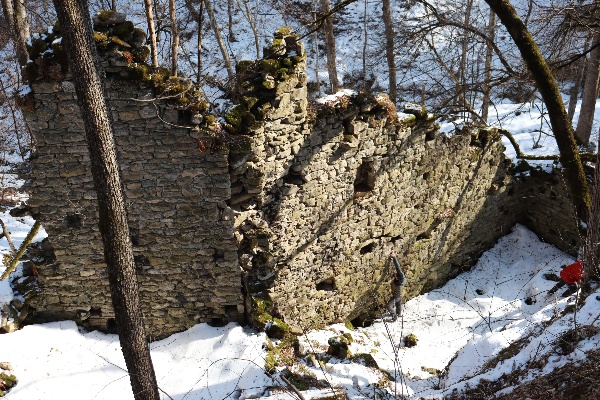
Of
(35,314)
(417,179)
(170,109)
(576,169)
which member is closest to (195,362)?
(35,314)

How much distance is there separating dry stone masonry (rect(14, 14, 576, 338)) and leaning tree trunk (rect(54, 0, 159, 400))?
1.34m

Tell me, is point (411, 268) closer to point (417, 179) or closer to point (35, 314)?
point (417, 179)

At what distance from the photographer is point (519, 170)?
9.86 meters

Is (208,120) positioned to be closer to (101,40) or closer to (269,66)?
(269,66)

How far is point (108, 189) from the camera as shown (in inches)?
143

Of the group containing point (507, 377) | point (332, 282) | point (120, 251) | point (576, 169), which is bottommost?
point (507, 377)

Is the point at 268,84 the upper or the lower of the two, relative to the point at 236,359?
upper

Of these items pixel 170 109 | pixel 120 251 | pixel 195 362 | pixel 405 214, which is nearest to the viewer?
pixel 120 251

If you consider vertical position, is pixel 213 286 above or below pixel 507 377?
above

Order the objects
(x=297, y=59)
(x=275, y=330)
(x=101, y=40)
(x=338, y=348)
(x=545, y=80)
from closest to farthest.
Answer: (x=101, y=40)
(x=545, y=80)
(x=297, y=59)
(x=275, y=330)
(x=338, y=348)

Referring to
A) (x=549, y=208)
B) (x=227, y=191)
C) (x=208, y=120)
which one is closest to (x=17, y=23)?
(x=208, y=120)

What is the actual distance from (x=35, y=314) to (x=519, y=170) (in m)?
9.36

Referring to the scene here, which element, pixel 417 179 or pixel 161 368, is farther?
pixel 417 179

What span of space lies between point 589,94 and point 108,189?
10491mm
